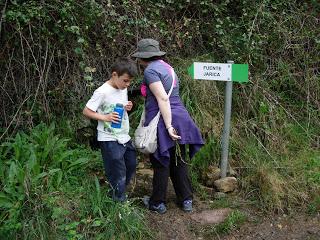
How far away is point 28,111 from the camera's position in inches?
184

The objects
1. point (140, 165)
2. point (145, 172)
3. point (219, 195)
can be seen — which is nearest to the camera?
point (219, 195)

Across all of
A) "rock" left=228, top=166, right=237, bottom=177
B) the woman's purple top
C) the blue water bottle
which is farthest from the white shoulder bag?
"rock" left=228, top=166, right=237, bottom=177

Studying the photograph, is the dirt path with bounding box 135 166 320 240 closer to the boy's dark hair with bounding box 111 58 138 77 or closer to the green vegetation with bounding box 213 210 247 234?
the green vegetation with bounding box 213 210 247 234

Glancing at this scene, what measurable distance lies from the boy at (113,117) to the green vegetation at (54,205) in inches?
9.1

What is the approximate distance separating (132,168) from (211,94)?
1523mm

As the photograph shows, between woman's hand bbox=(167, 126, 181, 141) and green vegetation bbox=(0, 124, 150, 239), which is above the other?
woman's hand bbox=(167, 126, 181, 141)

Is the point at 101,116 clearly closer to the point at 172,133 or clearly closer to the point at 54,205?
the point at 172,133

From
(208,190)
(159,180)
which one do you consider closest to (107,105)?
(159,180)

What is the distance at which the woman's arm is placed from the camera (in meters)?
3.72

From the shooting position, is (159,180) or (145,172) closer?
(159,180)

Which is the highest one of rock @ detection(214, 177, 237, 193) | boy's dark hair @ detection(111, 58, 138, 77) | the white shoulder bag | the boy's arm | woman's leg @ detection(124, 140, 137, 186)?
boy's dark hair @ detection(111, 58, 138, 77)

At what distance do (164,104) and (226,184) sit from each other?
1.14 metres

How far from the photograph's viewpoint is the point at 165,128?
3.86 metres

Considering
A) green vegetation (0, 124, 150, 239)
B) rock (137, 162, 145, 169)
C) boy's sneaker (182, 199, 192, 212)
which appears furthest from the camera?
rock (137, 162, 145, 169)
